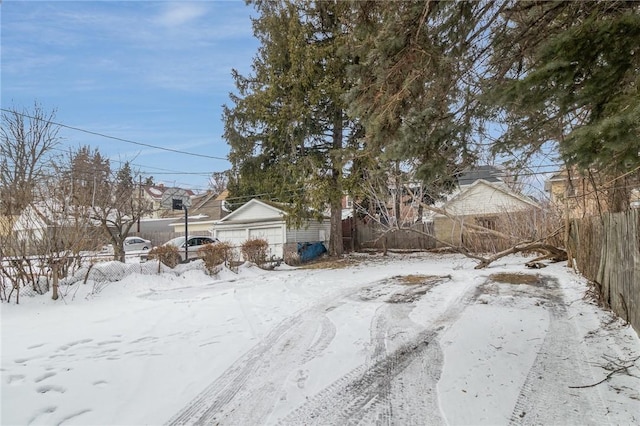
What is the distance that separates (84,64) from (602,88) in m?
11.7

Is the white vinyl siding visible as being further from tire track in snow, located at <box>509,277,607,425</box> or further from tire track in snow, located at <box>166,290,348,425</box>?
tire track in snow, located at <box>166,290,348,425</box>

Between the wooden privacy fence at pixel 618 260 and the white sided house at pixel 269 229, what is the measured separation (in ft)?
37.7

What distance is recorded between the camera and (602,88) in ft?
9.88

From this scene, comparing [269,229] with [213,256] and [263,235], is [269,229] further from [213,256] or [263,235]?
[213,256]

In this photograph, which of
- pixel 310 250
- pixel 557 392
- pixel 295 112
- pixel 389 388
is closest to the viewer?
pixel 557 392

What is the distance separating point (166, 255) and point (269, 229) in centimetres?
821

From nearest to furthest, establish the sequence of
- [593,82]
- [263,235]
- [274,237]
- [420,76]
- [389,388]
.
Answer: [593,82] < [389,388] < [420,76] < [274,237] < [263,235]

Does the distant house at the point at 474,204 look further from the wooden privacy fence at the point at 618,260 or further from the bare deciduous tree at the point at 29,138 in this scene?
the bare deciduous tree at the point at 29,138

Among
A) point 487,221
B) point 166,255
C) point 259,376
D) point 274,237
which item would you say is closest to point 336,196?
point 274,237

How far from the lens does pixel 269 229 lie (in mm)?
18891

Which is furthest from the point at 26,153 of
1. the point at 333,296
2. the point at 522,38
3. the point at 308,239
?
the point at 522,38

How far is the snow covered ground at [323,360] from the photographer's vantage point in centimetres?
300

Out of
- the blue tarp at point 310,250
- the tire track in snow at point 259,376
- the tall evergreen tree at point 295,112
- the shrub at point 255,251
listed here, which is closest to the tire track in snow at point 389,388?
the tire track in snow at point 259,376

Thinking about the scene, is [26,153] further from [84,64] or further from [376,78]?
[376,78]
